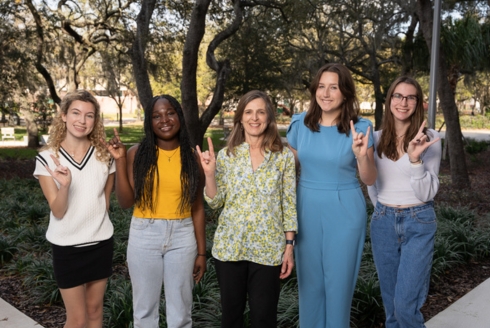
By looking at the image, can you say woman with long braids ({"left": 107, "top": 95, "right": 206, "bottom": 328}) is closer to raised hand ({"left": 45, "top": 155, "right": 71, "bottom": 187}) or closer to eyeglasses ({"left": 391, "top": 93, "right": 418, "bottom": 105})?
raised hand ({"left": 45, "top": 155, "right": 71, "bottom": 187})

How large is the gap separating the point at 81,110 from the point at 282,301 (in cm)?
233

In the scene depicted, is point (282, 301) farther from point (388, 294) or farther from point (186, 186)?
point (186, 186)

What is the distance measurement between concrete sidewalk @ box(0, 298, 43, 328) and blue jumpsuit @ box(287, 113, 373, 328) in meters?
2.36

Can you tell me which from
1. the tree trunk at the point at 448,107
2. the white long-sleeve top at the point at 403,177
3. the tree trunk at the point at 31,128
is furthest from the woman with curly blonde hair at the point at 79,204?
the tree trunk at the point at 31,128

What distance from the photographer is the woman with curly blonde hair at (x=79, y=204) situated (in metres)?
2.90

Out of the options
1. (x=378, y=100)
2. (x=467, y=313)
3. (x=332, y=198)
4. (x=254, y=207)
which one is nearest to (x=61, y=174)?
(x=254, y=207)

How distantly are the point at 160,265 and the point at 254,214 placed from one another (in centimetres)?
64

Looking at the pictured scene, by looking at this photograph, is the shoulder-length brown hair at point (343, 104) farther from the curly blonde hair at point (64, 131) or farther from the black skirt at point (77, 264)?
the black skirt at point (77, 264)

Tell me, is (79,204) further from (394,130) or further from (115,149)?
(394,130)

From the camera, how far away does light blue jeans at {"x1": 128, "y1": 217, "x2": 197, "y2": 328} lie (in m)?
2.91

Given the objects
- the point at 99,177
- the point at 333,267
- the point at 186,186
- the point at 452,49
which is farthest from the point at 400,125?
the point at 452,49

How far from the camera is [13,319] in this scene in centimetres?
411

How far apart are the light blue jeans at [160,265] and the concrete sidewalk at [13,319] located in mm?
1542

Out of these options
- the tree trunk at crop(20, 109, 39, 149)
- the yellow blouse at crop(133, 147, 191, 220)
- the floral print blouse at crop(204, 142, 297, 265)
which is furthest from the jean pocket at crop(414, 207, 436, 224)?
the tree trunk at crop(20, 109, 39, 149)
